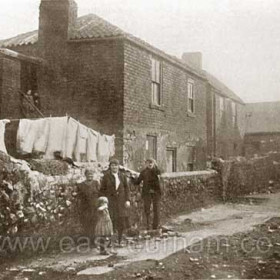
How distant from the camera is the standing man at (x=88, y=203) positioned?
30.3ft

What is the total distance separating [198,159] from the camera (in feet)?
78.4

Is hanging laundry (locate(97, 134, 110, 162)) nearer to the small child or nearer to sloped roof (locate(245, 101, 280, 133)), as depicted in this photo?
the small child

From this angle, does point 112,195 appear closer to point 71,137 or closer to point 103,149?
point 71,137

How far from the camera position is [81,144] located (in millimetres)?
13984

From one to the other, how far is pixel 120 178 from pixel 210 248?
249 cm

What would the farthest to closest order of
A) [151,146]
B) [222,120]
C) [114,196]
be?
[222,120] < [151,146] < [114,196]

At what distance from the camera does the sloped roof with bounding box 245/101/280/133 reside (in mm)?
42219

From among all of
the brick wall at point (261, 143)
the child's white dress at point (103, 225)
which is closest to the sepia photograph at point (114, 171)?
the child's white dress at point (103, 225)

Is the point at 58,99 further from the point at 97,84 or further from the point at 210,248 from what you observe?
the point at 210,248

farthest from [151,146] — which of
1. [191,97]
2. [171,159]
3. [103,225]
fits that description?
[103,225]

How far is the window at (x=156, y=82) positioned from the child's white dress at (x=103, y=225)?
33.5 feet

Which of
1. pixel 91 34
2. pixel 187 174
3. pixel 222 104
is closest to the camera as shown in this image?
pixel 187 174

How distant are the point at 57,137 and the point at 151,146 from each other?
5.88 m

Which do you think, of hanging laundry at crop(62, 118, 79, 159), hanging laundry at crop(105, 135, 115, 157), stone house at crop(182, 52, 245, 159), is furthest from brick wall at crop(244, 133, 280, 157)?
hanging laundry at crop(62, 118, 79, 159)
